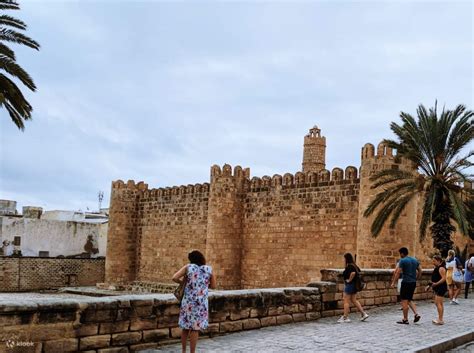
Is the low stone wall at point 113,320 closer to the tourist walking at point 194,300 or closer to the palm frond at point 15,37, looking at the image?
the tourist walking at point 194,300

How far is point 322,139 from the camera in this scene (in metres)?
30.8

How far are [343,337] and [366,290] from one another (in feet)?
11.1

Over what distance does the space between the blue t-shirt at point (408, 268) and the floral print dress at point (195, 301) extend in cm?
427

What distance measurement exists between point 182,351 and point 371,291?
5.76 m

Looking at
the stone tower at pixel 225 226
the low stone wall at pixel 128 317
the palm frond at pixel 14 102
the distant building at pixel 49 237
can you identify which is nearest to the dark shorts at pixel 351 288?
the low stone wall at pixel 128 317

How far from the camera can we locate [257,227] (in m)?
21.6

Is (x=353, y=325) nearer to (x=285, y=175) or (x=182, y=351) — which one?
(x=182, y=351)

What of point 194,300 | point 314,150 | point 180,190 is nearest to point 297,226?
point 180,190

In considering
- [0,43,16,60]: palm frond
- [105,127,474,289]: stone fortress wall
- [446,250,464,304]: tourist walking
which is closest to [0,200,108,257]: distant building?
[105,127,474,289]: stone fortress wall

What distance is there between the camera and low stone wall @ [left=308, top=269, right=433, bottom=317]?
392 inches

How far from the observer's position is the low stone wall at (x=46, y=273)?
27141 millimetres

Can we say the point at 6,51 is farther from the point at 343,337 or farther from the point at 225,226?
the point at 225,226

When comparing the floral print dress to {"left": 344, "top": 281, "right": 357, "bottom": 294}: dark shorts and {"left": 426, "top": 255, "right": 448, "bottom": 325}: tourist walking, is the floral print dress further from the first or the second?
{"left": 426, "top": 255, "right": 448, "bottom": 325}: tourist walking

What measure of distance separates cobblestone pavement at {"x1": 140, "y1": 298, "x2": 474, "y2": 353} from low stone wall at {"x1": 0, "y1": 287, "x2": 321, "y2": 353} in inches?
7.7
